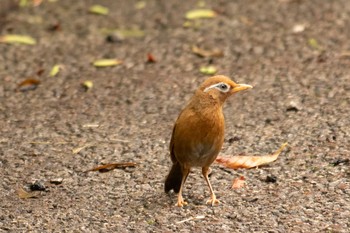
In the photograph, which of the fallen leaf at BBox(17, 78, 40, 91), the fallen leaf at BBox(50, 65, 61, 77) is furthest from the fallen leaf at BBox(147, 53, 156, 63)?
the fallen leaf at BBox(17, 78, 40, 91)

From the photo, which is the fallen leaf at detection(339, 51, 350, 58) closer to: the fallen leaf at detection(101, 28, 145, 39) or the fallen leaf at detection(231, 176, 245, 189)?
the fallen leaf at detection(101, 28, 145, 39)

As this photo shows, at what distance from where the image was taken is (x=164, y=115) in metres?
7.50

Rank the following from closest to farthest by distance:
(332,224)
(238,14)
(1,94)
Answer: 1. (332,224)
2. (1,94)
3. (238,14)

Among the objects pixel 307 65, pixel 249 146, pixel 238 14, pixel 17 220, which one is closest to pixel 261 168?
pixel 249 146

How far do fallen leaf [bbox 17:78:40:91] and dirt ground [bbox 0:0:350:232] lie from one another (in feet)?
0.27

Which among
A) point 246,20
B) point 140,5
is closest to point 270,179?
point 246,20

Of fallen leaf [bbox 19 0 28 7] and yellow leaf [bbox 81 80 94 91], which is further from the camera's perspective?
fallen leaf [bbox 19 0 28 7]

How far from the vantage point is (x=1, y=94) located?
811cm

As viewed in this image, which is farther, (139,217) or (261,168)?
(261,168)

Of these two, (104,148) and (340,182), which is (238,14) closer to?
(104,148)

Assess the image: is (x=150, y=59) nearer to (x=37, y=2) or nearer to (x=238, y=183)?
(x=37, y=2)

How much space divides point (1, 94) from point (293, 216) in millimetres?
3819

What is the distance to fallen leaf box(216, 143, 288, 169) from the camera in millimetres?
6246

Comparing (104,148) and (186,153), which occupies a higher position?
(186,153)
